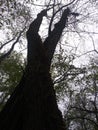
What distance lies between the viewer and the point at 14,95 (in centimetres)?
570

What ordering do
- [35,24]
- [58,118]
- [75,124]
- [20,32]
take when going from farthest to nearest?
[75,124]
[20,32]
[35,24]
[58,118]

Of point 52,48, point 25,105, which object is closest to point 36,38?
point 52,48

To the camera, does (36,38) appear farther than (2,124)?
Yes

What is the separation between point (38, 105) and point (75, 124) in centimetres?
2937

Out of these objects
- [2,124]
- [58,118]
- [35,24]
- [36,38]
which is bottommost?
[2,124]

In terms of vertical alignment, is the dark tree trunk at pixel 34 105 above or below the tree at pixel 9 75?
below

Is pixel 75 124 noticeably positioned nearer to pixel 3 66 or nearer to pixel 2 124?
pixel 3 66

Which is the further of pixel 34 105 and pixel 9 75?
pixel 9 75

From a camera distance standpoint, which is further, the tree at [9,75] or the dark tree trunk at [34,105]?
the tree at [9,75]

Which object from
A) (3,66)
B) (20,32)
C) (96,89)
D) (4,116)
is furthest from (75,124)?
(4,116)

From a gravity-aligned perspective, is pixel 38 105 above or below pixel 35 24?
below

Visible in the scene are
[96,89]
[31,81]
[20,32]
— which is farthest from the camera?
[96,89]

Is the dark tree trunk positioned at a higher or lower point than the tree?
lower

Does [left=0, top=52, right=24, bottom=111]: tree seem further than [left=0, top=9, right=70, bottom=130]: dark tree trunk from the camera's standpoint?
Yes
